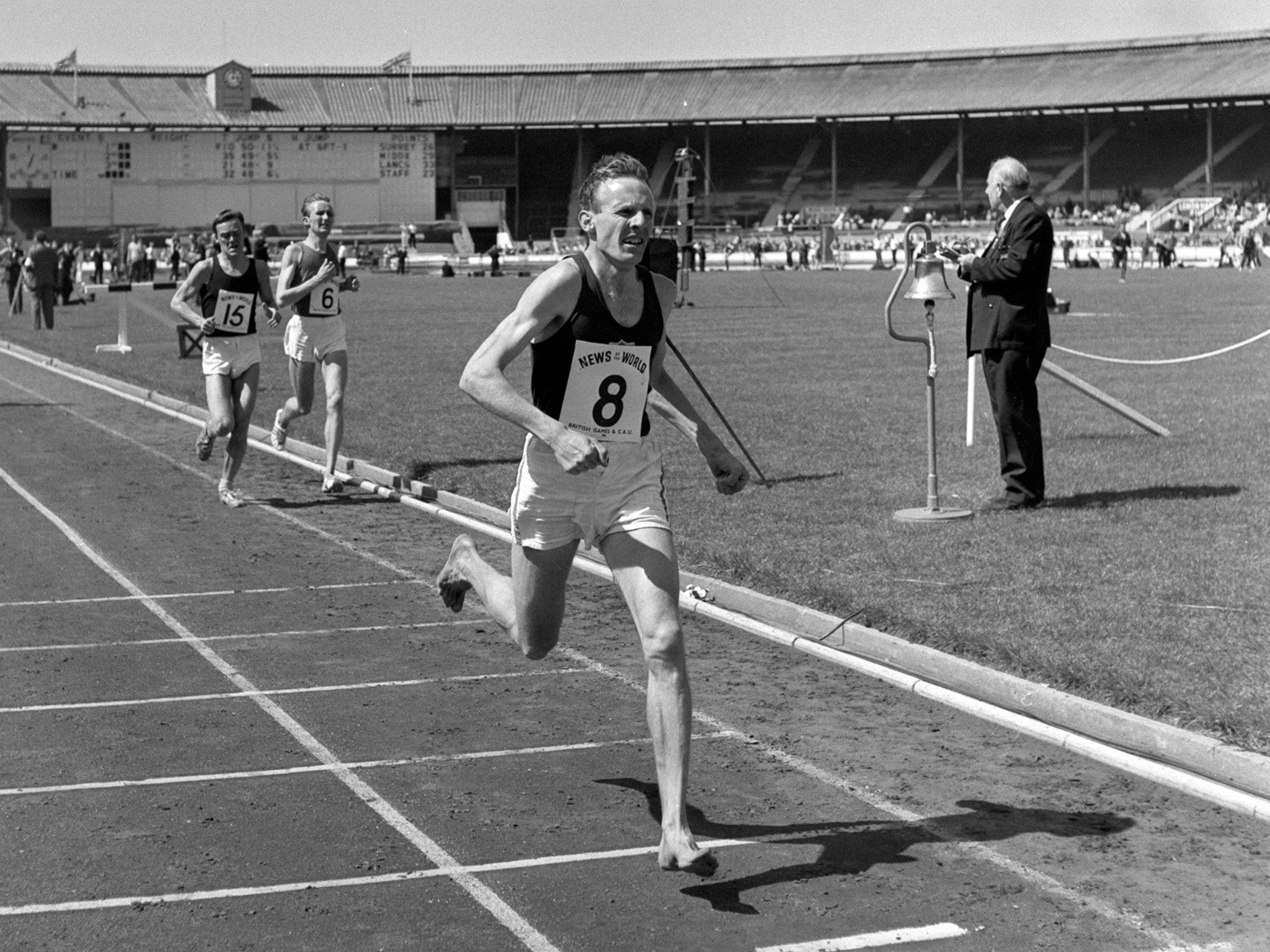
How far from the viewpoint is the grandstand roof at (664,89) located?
8781 centimetres

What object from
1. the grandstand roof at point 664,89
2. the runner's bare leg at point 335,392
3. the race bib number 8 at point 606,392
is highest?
the grandstand roof at point 664,89

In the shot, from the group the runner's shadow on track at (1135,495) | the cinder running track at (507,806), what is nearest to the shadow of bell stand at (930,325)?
the runner's shadow on track at (1135,495)

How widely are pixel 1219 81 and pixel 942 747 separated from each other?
83095 mm

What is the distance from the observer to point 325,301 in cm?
1336

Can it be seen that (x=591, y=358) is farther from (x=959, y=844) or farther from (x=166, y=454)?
(x=166, y=454)

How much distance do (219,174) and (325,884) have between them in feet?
302

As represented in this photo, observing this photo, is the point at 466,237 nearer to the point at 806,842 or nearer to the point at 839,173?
the point at 839,173

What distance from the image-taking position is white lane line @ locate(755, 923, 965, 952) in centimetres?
473

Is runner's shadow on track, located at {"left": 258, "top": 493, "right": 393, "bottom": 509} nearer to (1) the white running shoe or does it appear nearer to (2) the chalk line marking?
(2) the chalk line marking

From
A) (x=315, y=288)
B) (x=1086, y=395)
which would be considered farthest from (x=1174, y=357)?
(x=315, y=288)

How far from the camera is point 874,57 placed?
96250mm

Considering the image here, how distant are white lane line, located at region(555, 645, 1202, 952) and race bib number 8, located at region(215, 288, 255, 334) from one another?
6.11 metres

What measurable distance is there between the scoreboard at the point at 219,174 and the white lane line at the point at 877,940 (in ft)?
290

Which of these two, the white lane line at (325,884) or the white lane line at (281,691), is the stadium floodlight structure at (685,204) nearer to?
the white lane line at (281,691)
